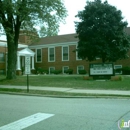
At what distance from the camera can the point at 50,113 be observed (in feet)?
27.4

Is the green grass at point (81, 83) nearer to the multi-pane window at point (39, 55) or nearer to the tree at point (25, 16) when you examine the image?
the tree at point (25, 16)

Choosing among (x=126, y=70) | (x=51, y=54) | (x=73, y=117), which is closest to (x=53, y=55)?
(x=51, y=54)

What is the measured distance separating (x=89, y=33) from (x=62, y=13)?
4.22 m

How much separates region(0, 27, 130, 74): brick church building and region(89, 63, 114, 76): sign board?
18.9 m

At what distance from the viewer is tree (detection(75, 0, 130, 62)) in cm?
2506

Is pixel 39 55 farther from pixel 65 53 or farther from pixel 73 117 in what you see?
pixel 73 117

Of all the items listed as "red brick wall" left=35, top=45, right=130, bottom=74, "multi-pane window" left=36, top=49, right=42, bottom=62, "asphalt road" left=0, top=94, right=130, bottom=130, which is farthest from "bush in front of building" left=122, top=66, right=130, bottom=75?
"asphalt road" left=0, top=94, right=130, bottom=130

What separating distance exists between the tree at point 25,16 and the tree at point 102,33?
3493mm

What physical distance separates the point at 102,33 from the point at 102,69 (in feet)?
14.1

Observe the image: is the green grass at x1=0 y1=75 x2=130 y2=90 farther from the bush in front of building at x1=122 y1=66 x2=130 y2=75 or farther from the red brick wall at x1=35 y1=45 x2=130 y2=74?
the red brick wall at x1=35 y1=45 x2=130 y2=74

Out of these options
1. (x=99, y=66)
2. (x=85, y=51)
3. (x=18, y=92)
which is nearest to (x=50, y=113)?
(x=18, y=92)

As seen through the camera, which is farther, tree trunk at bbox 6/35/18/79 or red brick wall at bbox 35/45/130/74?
red brick wall at bbox 35/45/130/74

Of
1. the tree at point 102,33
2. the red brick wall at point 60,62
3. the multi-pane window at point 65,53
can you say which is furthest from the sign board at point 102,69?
the multi-pane window at point 65,53

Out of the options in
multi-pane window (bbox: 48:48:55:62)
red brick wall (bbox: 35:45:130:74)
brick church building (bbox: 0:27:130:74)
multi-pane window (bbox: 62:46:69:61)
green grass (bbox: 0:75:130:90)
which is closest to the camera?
green grass (bbox: 0:75:130:90)
